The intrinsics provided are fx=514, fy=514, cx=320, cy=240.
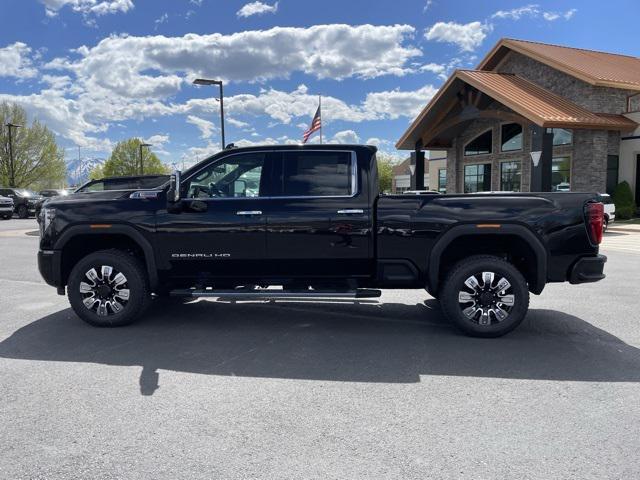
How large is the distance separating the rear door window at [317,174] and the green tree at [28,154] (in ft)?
169

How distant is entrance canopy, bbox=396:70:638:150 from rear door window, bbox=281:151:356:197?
15086 mm

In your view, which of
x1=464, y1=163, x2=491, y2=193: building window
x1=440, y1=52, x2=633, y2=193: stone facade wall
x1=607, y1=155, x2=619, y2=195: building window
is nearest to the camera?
x1=440, y1=52, x2=633, y2=193: stone facade wall

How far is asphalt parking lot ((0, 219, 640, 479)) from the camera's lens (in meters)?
2.86

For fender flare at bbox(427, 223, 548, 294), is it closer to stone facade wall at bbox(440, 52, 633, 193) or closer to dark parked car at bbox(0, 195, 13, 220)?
stone facade wall at bbox(440, 52, 633, 193)

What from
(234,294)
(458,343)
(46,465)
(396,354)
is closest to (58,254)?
(234,294)

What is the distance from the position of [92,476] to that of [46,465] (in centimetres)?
32

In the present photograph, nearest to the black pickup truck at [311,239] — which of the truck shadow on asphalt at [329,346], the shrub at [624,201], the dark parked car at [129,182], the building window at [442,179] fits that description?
the truck shadow on asphalt at [329,346]

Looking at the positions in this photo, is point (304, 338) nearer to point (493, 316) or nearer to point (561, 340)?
point (493, 316)

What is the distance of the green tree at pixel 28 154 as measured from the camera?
48.9 metres

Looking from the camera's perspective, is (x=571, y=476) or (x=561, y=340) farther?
(x=561, y=340)

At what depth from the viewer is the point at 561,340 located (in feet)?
17.0

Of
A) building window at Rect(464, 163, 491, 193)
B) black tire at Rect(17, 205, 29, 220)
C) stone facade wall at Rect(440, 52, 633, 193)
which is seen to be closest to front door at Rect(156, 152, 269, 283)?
stone facade wall at Rect(440, 52, 633, 193)

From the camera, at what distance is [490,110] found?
71.2ft

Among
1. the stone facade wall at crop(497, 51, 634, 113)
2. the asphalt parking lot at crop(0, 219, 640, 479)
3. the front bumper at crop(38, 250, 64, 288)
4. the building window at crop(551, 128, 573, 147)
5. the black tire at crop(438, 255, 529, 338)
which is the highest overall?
the stone facade wall at crop(497, 51, 634, 113)
